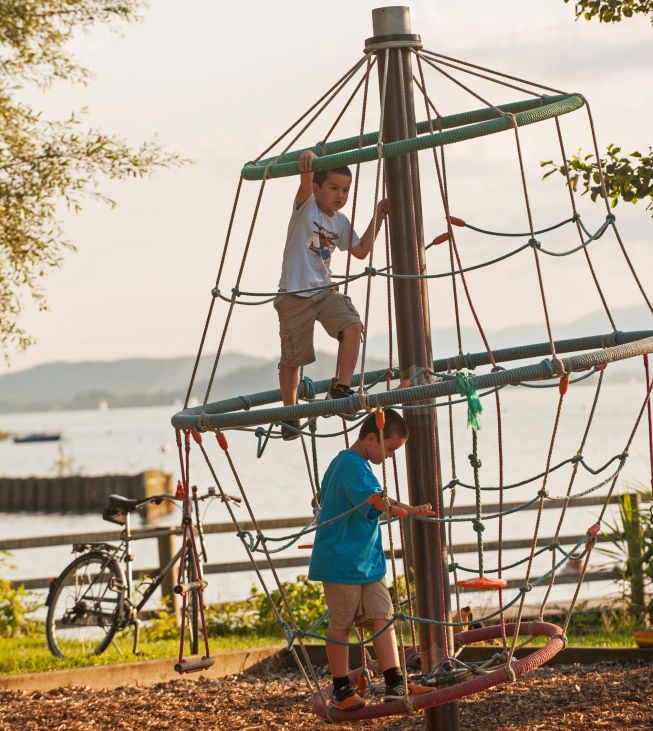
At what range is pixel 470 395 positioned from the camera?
4309mm

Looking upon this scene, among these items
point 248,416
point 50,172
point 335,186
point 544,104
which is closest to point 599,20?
point 544,104

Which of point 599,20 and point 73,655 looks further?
point 73,655

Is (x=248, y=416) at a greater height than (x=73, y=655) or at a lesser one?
greater

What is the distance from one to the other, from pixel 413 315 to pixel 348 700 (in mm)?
1484

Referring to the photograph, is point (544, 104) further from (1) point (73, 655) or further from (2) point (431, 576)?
(1) point (73, 655)

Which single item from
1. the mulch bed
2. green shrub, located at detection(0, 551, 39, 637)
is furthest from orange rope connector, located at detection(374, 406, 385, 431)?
green shrub, located at detection(0, 551, 39, 637)

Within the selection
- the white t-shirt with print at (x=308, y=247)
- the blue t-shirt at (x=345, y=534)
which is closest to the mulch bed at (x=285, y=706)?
the blue t-shirt at (x=345, y=534)

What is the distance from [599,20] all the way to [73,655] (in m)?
5.05

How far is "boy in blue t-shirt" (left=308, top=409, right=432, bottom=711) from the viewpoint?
15.6ft

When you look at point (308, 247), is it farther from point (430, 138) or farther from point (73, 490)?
point (73, 490)

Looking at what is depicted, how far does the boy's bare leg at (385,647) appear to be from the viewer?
15.8ft

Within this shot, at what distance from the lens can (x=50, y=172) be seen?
10391 millimetres

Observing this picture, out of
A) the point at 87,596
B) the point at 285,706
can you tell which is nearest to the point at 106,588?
the point at 87,596

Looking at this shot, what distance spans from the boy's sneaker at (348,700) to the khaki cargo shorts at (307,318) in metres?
1.36
